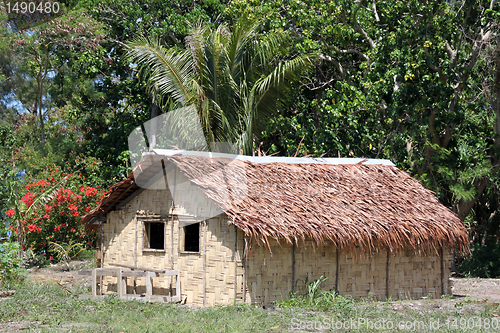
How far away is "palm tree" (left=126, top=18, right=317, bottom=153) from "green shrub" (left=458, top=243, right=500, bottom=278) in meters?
7.59

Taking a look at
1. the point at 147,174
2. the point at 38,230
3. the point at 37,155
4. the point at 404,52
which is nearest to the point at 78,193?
the point at 38,230

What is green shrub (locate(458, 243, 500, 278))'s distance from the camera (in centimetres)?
1620

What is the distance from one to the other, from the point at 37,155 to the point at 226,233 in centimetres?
1309

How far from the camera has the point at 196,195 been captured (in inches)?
402

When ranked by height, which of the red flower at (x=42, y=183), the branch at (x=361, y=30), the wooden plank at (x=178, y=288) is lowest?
the wooden plank at (x=178, y=288)

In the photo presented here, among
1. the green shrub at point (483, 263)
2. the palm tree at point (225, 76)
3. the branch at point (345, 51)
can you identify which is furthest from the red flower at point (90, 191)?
the green shrub at point (483, 263)

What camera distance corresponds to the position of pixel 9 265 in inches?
440

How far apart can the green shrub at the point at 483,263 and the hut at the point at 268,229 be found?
194 inches

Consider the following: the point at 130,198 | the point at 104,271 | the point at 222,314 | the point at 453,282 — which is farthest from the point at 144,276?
the point at 453,282

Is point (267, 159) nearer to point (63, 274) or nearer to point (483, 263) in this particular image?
point (63, 274)

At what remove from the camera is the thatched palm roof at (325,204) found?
9695 mm

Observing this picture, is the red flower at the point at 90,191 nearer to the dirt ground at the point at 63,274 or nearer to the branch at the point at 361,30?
the dirt ground at the point at 63,274

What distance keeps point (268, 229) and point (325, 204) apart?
77.1 inches

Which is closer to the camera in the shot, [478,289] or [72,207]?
[478,289]
